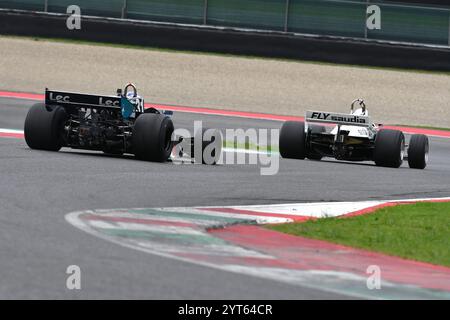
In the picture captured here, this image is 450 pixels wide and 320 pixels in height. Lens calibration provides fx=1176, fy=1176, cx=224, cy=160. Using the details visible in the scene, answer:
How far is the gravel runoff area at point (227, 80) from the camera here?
2945 centimetres

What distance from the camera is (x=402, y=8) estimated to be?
32.8 m

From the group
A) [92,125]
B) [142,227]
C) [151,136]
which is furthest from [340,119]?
[142,227]

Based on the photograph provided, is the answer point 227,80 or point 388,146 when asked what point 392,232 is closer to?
point 388,146

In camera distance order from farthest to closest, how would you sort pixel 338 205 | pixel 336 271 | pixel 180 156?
pixel 180 156 < pixel 338 205 < pixel 336 271

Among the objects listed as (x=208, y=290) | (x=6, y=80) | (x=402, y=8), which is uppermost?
(x=402, y=8)

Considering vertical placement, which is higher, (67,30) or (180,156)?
(67,30)

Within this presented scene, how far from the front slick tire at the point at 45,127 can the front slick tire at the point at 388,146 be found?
210 inches

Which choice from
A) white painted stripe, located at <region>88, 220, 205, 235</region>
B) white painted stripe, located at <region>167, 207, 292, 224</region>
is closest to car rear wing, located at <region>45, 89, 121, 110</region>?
white painted stripe, located at <region>167, 207, 292, 224</region>

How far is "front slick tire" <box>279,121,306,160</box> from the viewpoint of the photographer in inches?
765

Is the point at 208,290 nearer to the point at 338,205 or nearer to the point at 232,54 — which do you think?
the point at 338,205

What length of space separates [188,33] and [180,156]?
14939 millimetres

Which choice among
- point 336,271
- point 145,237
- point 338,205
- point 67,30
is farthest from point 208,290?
point 67,30

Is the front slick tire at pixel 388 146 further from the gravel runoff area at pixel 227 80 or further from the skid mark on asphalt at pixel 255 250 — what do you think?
the gravel runoff area at pixel 227 80

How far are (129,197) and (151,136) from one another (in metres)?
4.00
